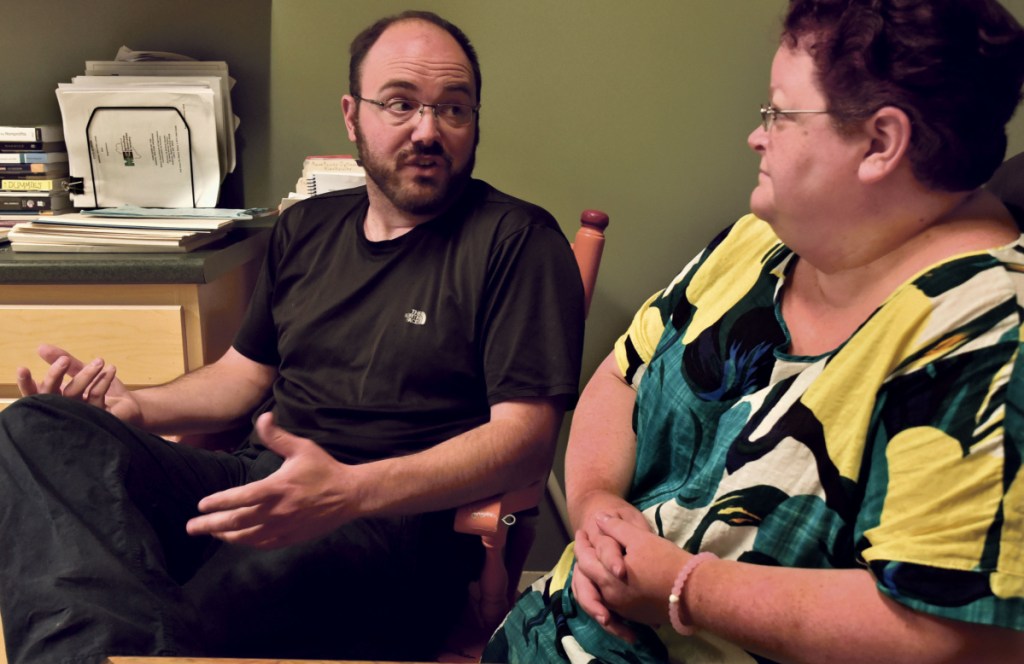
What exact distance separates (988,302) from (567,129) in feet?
4.86

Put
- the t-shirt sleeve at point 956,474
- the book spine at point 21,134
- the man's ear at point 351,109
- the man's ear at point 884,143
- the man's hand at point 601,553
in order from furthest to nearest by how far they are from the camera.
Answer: the book spine at point 21,134, the man's ear at point 351,109, the man's hand at point 601,553, the man's ear at point 884,143, the t-shirt sleeve at point 956,474

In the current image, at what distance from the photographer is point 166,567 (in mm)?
1185

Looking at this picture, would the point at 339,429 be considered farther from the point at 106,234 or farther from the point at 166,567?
the point at 106,234

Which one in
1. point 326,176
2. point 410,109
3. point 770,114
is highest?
point 770,114

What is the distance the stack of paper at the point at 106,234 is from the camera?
5.69ft

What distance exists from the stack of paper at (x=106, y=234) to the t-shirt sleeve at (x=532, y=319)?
2.22 ft

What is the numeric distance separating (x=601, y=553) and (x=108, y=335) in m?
1.18

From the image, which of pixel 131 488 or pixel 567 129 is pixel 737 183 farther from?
pixel 131 488

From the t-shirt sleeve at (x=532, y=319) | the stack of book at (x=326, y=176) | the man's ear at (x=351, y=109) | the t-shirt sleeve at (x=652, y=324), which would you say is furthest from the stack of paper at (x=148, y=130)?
the t-shirt sleeve at (x=652, y=324)

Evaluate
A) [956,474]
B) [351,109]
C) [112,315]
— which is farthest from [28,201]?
[956,474]

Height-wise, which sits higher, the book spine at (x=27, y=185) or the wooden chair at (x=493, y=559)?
the book spine at (x=27, y=185)

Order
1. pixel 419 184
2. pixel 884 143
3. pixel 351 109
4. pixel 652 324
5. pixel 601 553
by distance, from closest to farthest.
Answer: pixel 884 143, pixel 601 553, pixel 652 324, pixel 419 184, pixel 351 109

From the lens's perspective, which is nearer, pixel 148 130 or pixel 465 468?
pixel 465 468

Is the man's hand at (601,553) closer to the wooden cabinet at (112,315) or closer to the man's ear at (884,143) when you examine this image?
the man's ear at (884,143)
